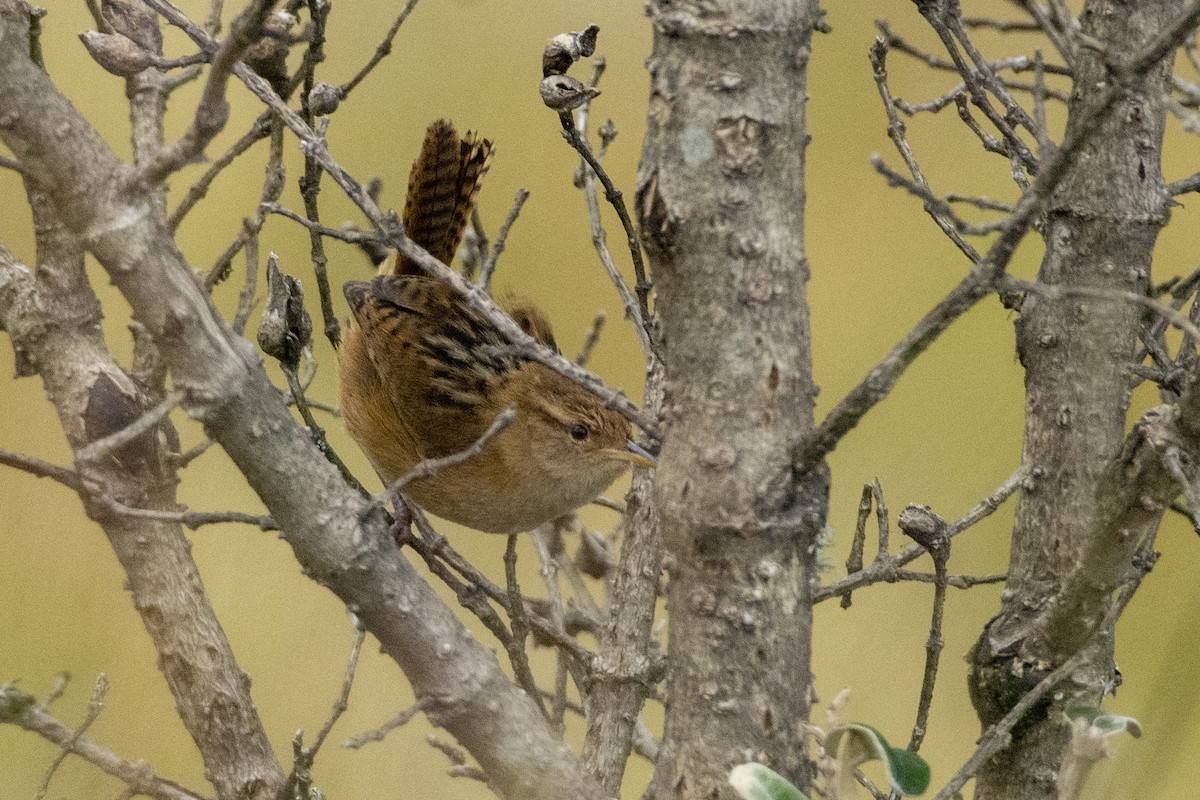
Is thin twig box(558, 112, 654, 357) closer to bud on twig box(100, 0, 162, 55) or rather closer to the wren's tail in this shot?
bud on twig box(100, 0, 162, 55)

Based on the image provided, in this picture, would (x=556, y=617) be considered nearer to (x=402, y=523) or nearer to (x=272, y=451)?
(x=402, y=523)

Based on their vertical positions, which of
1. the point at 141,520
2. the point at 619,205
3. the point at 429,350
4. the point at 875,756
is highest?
the point at 429,350

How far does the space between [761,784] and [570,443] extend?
1.85 metres

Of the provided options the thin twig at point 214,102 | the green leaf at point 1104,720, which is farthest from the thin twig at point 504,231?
the green leaf at point 1104,720

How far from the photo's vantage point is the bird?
9.36 ft

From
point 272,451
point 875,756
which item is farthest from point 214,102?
point 875,756

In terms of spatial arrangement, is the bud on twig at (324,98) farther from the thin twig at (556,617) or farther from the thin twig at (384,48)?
the thin twig at (556,617)

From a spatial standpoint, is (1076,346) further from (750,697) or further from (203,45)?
(203,45)

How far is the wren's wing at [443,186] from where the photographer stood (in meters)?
2.85

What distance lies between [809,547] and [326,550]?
516 mm

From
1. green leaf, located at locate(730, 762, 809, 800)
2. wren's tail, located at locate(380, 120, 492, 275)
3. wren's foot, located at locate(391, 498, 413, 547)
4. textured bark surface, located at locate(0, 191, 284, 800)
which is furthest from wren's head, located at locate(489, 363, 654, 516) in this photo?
green leaf, located at locate(730, 762, 809, 800)

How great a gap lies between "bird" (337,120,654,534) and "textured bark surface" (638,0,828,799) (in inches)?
Result: 62.8

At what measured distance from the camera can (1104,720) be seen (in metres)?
1.28

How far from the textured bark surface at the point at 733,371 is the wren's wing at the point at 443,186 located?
1708 mm
